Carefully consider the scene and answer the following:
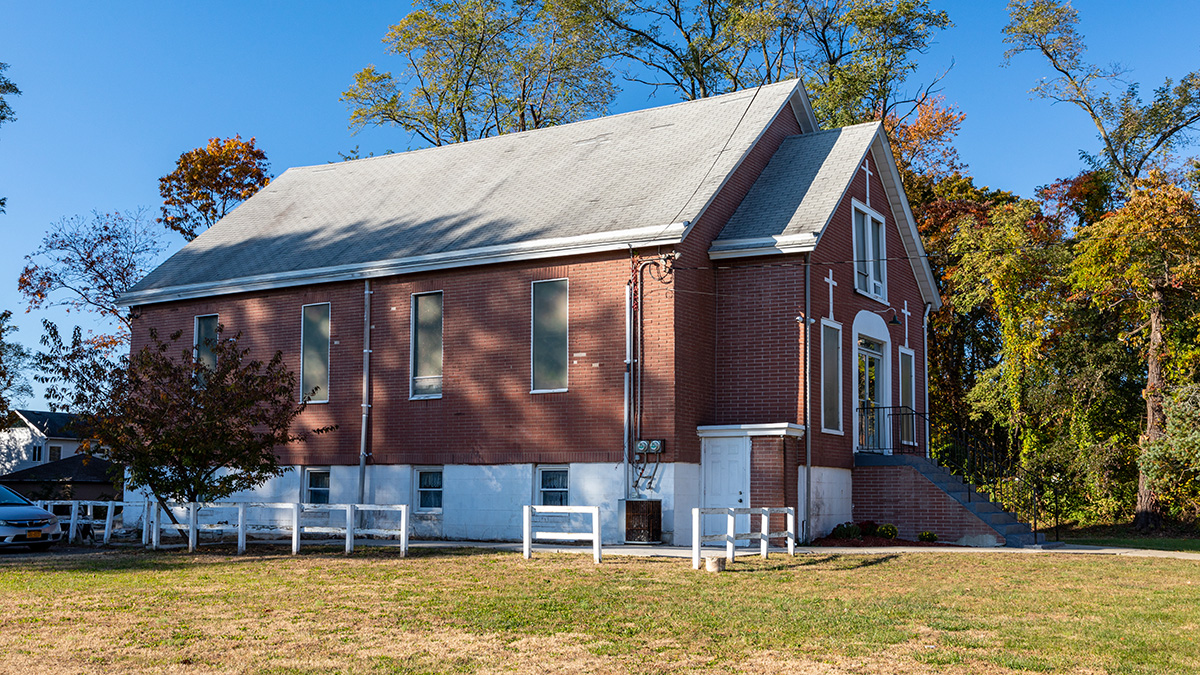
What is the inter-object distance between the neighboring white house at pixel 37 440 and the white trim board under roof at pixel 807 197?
191 ft

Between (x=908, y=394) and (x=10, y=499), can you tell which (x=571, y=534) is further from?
(x=908, y=394)

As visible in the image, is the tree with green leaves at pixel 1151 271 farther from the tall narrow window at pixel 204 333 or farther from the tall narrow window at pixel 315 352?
the tall narrow window at pixel 204 333

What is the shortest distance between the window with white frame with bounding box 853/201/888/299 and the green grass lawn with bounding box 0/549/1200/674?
875cm

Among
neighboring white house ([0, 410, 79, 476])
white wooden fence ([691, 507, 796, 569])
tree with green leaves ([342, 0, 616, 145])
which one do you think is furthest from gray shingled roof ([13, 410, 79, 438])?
white wooden fence ([691, 507, 796, 569])

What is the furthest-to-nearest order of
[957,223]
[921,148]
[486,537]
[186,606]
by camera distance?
[921,148]
[957,223]
[486,537]
[186,606]

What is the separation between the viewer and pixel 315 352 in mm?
24125

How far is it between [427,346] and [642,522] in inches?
248

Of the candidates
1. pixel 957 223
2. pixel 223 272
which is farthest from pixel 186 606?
pixel 957 223

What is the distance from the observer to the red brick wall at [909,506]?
2022 centimetres

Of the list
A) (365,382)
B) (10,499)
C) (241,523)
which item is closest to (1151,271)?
(365,382)

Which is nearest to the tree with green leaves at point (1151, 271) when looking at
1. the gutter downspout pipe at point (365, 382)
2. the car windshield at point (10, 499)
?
the gutter downspout pipe at point (365, 382)

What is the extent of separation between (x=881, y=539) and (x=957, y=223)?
1447 centimetres

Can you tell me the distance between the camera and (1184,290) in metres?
26.3

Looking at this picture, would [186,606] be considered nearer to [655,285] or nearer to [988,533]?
[655,285]
